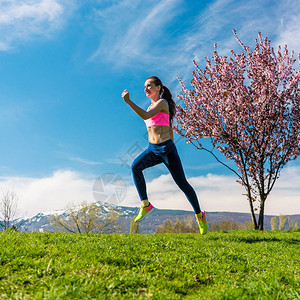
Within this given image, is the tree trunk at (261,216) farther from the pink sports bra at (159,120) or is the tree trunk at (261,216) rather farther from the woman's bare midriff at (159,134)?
the pink sports bra at (159,120)

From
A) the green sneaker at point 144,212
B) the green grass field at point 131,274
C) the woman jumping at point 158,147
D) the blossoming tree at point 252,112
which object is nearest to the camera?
the green grass field at point 131,274

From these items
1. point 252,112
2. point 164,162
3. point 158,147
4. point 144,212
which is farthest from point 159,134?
point 252,112

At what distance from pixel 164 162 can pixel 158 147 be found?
45 centimetres

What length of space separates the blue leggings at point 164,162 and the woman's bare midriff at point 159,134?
0.32ft

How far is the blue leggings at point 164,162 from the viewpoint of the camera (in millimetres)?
7262

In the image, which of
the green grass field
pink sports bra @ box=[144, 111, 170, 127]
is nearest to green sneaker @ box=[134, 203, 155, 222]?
the green grass field

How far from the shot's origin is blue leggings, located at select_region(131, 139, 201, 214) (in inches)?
286

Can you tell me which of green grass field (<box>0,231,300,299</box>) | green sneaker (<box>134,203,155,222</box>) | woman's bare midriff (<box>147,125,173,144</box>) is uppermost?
woman's bare midriff (<box>147,125,173,144</box>)

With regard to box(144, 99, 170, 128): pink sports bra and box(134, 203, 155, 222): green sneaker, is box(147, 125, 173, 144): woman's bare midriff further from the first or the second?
box(134, 203, 155, 222): green sneaker

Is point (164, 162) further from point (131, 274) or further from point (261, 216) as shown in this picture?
point (261, 216)


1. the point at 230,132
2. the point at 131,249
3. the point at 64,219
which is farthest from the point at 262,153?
the point at 64,219

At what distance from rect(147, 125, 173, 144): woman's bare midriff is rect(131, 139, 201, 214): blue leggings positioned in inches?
3.9

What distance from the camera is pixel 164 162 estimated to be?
7434 mm

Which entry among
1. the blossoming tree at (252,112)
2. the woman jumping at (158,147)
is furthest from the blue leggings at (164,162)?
the blossoming tree at (252,112)
